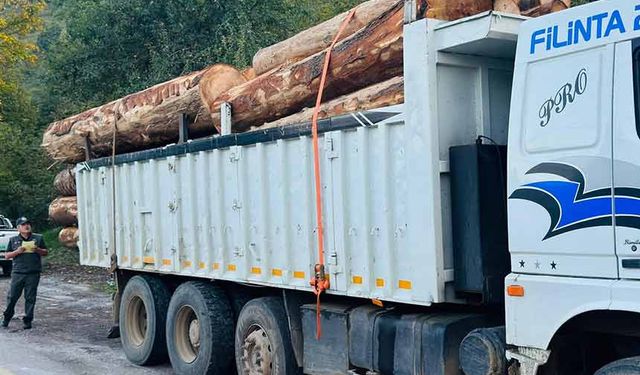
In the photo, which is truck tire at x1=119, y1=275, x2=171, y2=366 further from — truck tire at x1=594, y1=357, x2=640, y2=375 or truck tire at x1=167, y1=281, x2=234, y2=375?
truck tire at x1=594, y1=357, x2=640, y2=375

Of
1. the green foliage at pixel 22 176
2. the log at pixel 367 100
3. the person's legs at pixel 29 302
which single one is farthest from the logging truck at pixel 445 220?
the green foliage at pixel 22 176

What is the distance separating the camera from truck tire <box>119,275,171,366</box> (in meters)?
8.90

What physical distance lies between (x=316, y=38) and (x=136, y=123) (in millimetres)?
3291

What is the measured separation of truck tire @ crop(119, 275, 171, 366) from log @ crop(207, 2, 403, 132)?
2.04 m

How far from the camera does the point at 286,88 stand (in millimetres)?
7785

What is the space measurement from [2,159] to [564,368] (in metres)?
26.3

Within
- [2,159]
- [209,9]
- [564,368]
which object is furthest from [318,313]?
[2,159]

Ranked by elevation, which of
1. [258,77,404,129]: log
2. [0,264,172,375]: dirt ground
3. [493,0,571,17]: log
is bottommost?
[0,264,172,375]: dirt ground

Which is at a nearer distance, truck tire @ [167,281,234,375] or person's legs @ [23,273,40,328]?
truck tire @ [167,281,234,375]

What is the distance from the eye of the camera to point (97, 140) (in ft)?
37.9

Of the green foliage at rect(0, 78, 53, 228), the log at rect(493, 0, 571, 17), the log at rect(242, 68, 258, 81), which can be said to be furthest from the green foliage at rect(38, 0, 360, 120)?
the log at rect(493, 0, 571, 17)

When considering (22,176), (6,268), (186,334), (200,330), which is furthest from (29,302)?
(22,176)

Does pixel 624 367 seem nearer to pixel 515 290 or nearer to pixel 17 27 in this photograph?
pixel 515 290

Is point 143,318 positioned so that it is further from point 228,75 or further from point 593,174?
point 593,174
